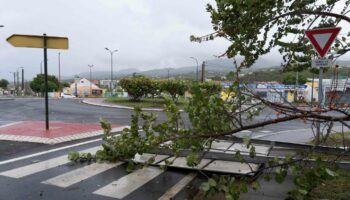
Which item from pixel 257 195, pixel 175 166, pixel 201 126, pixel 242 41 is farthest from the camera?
pixel 175 166

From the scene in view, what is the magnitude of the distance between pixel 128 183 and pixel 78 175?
3.17 ft

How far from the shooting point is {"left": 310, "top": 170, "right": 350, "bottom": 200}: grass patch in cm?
468

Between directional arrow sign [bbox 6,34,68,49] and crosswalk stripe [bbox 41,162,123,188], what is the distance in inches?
184

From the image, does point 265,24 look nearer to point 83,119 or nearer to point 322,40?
point 322,40

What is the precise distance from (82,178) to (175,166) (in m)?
1.68

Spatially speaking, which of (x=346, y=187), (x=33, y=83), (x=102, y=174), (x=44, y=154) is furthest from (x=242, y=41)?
(x=33, y=83)

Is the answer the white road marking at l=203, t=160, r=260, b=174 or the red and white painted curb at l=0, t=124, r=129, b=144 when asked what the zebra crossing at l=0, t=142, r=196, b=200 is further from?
the red and white painted curb at l=0, t=124, r=129, b=144

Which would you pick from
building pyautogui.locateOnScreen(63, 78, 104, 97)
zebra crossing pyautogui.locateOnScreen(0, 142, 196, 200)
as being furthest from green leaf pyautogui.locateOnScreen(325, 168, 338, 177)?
building pyautogui.locateOnScreen(63, 78, 104, 97)

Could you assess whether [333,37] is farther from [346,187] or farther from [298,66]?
[346,187]

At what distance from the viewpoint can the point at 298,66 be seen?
5215 millimetres

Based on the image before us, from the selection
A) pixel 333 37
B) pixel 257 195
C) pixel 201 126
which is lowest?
pixel 257 195

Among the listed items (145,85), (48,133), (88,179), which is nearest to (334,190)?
(88,179)

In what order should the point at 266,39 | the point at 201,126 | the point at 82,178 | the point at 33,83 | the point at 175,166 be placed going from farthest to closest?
the point at 33,83
the point at 175,166
the point at 82,178
the point at 266,39
the point at 201,126

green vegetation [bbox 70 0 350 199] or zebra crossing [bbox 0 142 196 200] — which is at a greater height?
green vegetation [bbox 70 0 350 199]
